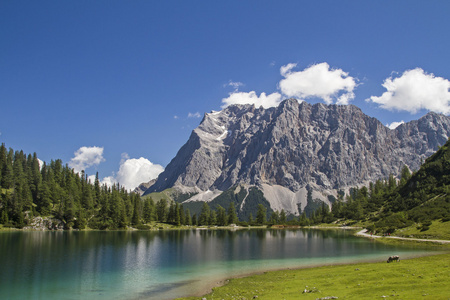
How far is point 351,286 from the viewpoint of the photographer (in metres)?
30.2

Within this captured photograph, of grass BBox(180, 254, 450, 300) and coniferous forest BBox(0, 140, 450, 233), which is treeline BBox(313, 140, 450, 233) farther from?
grass BBox(180, 254, 450, 300)

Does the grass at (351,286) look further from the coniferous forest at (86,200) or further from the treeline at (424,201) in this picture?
the coniferous forest at (86,200)

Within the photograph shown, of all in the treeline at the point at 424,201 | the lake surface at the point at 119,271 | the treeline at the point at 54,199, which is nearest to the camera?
the lake surface at the point at 119,271

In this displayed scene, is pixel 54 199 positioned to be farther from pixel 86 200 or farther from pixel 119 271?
pixel 119 271

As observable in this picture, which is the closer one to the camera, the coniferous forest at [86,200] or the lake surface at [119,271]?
the lake surface at [119,271]

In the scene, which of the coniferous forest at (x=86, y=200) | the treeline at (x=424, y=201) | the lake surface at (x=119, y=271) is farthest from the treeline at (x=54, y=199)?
the treeline at (x=424, y=201)

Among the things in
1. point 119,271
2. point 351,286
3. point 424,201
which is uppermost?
point 424,201

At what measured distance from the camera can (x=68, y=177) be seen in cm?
18900

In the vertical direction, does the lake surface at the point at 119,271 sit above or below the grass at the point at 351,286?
below

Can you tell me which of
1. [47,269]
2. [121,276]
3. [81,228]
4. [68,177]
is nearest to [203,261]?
[121,276]

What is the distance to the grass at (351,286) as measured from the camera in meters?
25.0

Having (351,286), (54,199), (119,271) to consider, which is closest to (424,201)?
(351,286)

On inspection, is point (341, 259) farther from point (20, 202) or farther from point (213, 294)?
point (20, 202)

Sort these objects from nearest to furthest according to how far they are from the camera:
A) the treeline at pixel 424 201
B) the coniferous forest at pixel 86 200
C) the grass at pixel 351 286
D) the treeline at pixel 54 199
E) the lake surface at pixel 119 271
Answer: the grass at pixel 351 286
the lake surface at pixel 119 271
the treeline at pixel 424 201
the coniferous forest at pixel 86 200
the treeline at pixel 54 199
